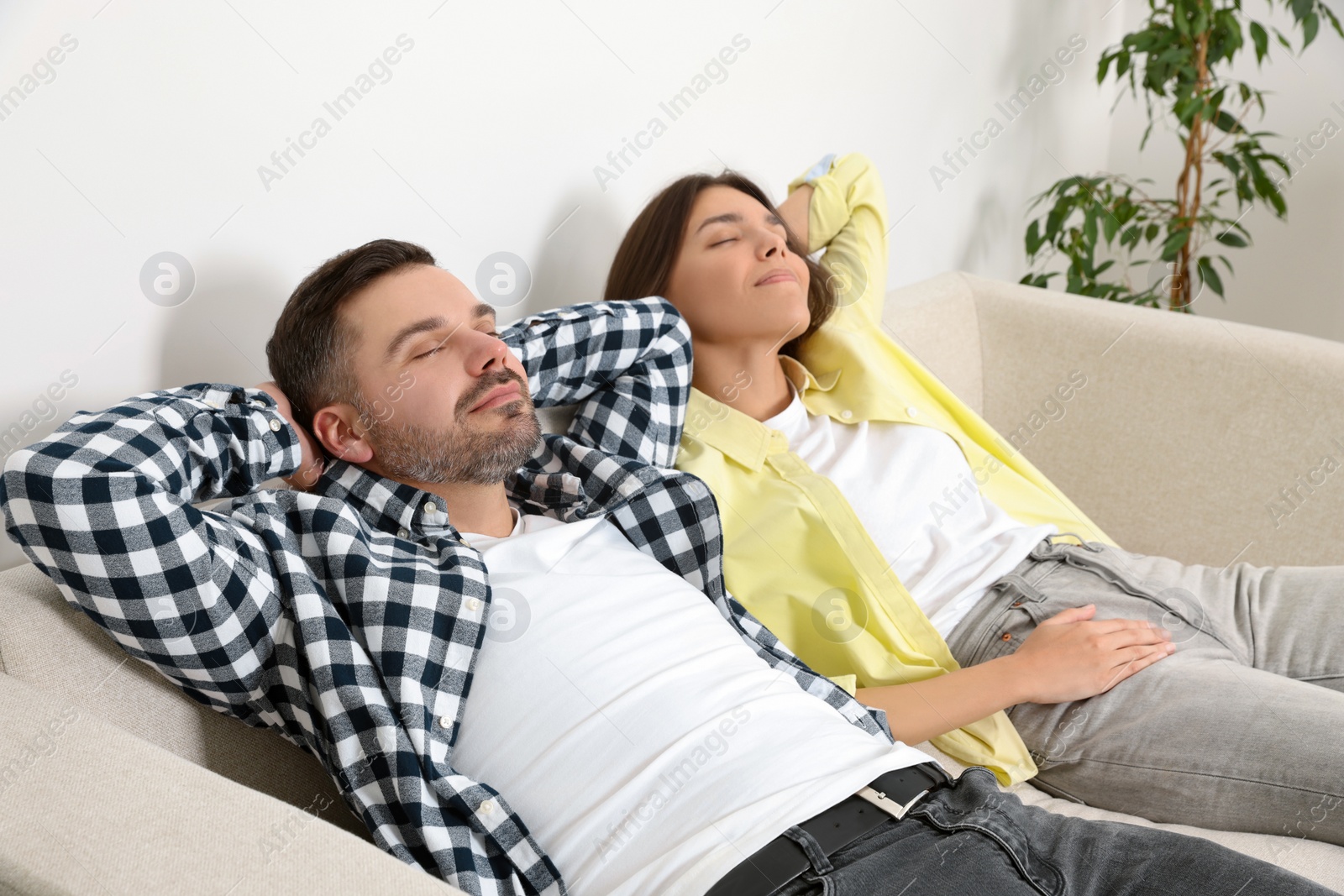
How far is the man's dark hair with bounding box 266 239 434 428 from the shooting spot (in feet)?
3.80

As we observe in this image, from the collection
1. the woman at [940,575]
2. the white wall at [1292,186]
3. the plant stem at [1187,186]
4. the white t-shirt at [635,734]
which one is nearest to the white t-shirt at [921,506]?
the woman at [940,575]

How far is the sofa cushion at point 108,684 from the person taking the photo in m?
0.90

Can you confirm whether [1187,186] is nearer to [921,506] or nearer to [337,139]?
[921,506]

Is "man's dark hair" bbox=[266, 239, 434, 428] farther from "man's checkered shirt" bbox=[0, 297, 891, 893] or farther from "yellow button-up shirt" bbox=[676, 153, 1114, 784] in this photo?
"yellow button-up shirt" bbox=[676, 153, 1114, 784]

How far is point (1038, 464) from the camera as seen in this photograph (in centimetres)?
204

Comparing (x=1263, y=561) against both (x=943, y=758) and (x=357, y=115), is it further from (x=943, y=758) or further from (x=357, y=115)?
(x=357, y=115)

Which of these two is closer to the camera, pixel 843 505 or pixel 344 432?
pixel 344 432

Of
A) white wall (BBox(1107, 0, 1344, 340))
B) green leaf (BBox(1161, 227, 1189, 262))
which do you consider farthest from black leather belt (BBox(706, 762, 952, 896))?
white wall (BBox(1107, 0, 1344, 340))

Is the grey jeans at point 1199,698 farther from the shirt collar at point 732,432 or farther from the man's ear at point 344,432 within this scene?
the man's ear at point 344,432

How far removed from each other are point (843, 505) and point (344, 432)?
0.66 m

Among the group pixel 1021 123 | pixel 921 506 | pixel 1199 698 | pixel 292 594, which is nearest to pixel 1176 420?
pixel 921 506

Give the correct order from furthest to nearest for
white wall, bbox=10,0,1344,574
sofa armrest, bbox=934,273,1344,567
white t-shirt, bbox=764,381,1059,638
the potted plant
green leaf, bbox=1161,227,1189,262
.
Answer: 1. green leaf, bbox=1161,227,1189,262
2. the potted plant
3. sofa armrest, bbox=934,273,1344,567
4. white t-shirt, bbox=764,381,1059,638
5. white wall, bbox=10,0,1344,574

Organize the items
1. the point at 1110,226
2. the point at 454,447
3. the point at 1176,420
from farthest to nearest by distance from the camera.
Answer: the point at 1110,226 < the point at 1176,420 < the point at 454,447

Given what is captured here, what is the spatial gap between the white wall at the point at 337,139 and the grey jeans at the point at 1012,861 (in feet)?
2.91
